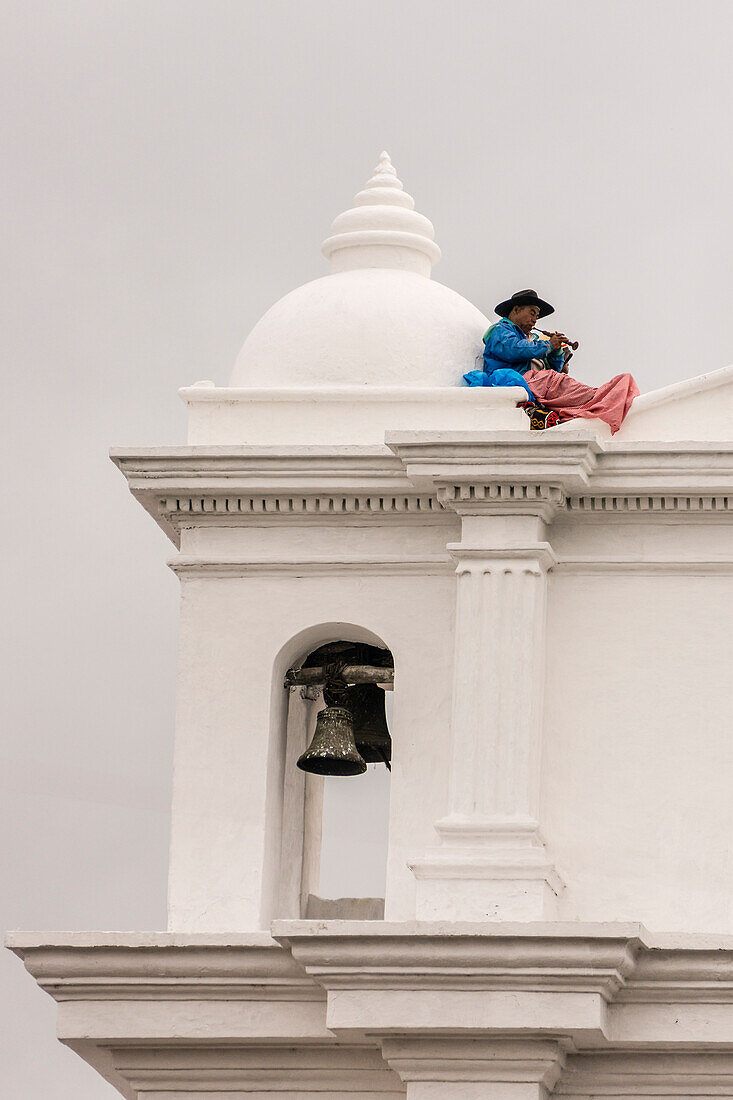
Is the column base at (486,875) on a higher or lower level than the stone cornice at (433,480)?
lower

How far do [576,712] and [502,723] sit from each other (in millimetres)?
654

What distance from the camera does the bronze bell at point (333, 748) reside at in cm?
1881

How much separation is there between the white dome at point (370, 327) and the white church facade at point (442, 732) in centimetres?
3

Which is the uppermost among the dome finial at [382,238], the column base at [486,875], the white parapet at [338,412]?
the dome finial at [382,238]

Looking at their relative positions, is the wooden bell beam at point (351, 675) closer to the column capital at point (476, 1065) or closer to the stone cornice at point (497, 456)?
the stone cornice at point (497, 456)

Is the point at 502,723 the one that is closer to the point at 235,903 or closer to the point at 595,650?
the point at 595,650

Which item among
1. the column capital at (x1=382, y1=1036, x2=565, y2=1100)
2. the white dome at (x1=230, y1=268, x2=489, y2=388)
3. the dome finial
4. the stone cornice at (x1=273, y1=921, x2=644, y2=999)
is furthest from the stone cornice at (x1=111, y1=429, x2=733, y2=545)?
the column capital at (x1=382, y1=1036, x2=565, y2=1100)

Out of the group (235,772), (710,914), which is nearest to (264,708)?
(235,772)

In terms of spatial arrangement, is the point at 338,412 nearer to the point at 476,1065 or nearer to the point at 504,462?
the point at 504,462

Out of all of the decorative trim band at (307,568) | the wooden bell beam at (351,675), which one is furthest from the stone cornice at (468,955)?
the decorative trim band at (307,568)

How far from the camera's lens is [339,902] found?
19906 millimetres

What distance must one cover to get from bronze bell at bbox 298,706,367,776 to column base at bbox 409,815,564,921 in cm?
148

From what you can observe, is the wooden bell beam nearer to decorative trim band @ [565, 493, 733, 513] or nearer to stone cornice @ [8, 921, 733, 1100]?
decorative trim band @ [565, 493, 733, 513]

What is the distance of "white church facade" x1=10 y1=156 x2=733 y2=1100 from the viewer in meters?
17.0
